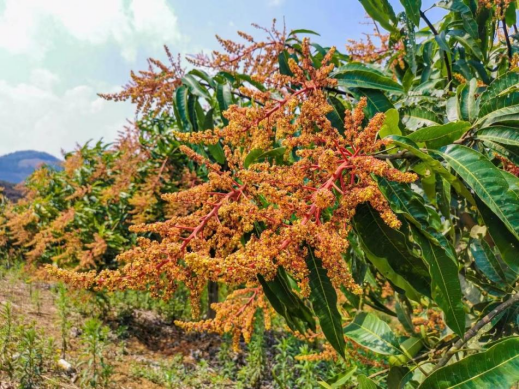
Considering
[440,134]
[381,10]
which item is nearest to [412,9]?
[381,10]

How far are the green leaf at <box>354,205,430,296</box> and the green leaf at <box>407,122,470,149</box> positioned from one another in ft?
0.70

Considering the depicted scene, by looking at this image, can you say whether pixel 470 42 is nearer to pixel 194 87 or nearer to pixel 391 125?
pixel 391 125

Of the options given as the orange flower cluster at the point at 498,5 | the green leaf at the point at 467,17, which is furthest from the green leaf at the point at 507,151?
the orange flower cluster at the point at 498,5

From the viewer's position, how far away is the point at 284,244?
32.3 inches

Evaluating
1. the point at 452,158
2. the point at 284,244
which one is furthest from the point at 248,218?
the point at 452,158

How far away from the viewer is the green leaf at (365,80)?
4.01ft

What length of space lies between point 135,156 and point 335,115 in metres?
3.00

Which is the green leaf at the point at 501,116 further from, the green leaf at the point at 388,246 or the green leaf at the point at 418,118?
the green leaf at the point at 388,246

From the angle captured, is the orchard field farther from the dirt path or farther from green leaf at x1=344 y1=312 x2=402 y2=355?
the dirt path

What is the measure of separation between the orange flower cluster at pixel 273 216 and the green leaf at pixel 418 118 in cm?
37

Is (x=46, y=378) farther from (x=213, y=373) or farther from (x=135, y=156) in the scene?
(x=135, y=156)

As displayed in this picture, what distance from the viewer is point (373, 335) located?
1.32 metres

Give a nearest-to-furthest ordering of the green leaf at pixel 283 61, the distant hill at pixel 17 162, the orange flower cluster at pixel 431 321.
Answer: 1. the green leaf at pixel 283 61
2. the orange flower cluster at pixel 431 321
3. the distant hill at pixel 17 162

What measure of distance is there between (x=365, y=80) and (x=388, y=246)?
0.57 m
